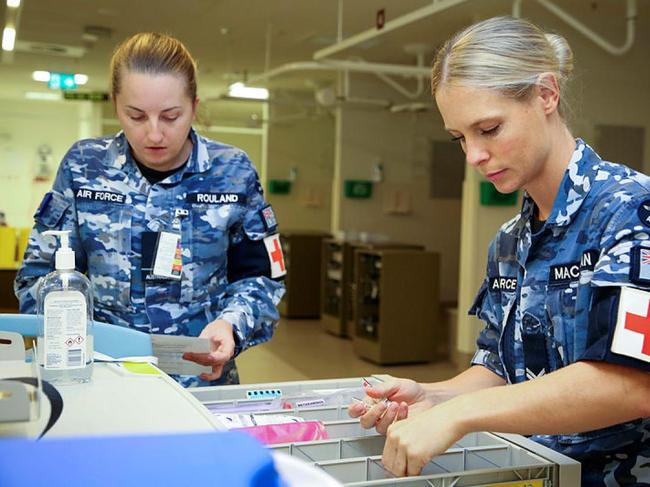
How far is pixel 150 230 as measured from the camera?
5.66 ft

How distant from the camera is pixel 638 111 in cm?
661

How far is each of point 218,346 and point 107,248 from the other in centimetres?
37

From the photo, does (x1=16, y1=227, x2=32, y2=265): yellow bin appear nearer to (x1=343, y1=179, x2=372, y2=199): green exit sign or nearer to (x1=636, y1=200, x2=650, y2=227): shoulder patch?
(x1=343, y1=179, x2=372, y2=199): green exit sign

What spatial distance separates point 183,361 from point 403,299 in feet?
17.6

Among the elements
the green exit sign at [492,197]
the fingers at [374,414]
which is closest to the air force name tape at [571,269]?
the fingers at [374,414]

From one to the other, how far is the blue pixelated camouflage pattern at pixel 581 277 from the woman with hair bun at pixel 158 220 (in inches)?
25.7

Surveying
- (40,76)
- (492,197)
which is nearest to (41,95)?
(40,76)

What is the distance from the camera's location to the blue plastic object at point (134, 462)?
545mm

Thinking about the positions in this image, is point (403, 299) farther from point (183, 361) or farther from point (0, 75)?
point (0, 75)

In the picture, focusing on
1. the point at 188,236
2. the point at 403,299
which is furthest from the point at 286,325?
the point at 188,236

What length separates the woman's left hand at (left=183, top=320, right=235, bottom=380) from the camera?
5.02 feet

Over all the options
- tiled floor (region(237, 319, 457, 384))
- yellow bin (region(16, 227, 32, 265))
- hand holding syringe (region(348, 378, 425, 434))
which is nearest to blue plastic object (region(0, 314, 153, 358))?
hand holding syringe (region(348, 378, 425, 434))

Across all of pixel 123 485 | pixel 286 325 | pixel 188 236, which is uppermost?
pixel 188 236

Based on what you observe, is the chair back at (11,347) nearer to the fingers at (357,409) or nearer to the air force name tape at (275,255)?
the fingers at (357,409)
